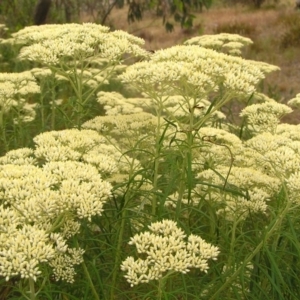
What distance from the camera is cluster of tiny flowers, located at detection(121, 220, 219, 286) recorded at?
255cm

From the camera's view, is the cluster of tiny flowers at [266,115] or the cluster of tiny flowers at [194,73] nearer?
the cluster of tiny flowers at [194,73]

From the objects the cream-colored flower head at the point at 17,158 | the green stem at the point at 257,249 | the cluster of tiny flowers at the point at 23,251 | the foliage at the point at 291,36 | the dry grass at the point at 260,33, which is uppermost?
the cluster of tiny flowers at the point at 23,251

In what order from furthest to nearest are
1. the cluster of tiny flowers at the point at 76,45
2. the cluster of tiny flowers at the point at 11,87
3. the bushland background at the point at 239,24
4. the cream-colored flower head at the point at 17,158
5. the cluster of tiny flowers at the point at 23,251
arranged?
the bushland background at the point at 239,24, the cluster of tiny flowers at the point at 11,87, the cluster of tiny flowers at the point at 76,45, the cream-colored flower head at the point at 17,158, the cluster of tiny flowers at the point at 23,251

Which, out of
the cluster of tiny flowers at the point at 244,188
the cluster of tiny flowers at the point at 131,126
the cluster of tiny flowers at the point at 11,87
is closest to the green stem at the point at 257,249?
the cluster of tiny flowers at the point at 244,188

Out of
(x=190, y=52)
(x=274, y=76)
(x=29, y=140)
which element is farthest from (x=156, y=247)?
(x=274, y=76)

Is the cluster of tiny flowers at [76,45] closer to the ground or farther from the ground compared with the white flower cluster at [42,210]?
farther from the ground

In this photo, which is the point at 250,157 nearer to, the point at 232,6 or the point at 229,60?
the point at 229,60

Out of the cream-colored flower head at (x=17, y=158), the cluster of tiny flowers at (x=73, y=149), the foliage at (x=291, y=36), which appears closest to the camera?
the cluster of tiny flowers at (x=73, y=149)

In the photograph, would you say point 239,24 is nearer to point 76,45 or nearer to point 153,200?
point 76,45

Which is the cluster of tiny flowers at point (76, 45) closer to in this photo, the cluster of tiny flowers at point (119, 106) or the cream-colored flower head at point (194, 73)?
the cream-colored flower head at point (194, 73)

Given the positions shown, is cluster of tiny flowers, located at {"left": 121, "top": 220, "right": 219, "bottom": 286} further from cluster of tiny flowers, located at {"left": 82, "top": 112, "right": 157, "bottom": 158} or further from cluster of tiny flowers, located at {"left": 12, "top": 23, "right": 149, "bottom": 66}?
cluster of tiny flowers, located at {"left": 12, "top": 23, "right": 149, "bottom": 66}

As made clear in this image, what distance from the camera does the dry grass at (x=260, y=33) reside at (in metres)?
14.1

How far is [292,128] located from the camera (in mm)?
4375

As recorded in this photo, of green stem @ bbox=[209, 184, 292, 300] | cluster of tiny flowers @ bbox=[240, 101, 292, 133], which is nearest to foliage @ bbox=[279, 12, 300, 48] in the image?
cluster of tiny flowers @ bbox=[240, 101, 292, 133]
